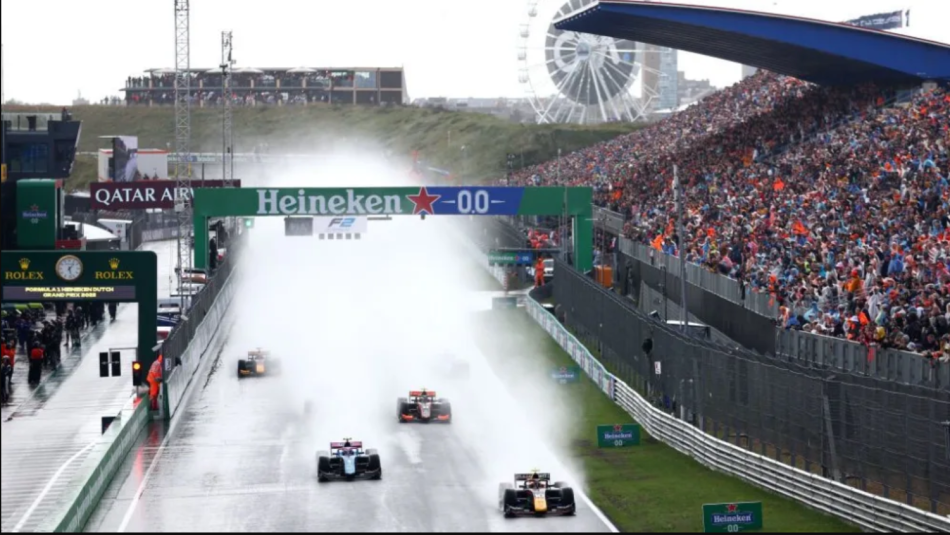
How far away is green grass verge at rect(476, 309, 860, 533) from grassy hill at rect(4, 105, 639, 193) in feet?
325

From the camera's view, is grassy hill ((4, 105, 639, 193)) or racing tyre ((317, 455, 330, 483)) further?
grassy hill ((4, 105, 639, 193))

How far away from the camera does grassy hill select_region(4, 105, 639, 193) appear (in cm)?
13712

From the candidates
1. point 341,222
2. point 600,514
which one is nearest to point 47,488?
point 600,514

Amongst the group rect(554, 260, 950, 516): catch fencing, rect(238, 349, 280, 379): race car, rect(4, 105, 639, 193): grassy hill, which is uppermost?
rect(4, 105, 639, 193): grassy hill

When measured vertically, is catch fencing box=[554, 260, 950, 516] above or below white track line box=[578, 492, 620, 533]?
above

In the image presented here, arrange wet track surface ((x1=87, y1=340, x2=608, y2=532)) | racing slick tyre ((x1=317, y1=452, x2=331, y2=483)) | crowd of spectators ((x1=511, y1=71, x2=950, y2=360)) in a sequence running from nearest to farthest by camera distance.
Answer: wet track surface ((x1=87, y1=340, x2=608, y2=532)) → racing slick tyre ((x1=317, y1=452, x2=331, y2=483)) → crowd of spectators ((x1=511, y1=71, x2=950, y2=360))

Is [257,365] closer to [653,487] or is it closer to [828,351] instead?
[653,487]

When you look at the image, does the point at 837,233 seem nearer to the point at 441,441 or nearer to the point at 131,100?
the point at 441,441

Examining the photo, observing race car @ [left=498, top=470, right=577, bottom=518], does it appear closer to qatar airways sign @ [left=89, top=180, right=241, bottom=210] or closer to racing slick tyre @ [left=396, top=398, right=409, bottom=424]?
racing slick tyre @ [left=396, top=398, right=409, bottom=424]

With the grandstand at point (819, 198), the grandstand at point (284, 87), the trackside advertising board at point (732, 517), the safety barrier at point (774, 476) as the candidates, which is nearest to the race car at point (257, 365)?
the safety barrier at point (774, 476)

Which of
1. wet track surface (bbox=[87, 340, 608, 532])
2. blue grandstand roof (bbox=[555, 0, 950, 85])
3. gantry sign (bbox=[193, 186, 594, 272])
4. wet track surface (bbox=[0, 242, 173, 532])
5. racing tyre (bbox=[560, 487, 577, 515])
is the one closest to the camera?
wet track surface (bbox=[87, 340, 608, 532])

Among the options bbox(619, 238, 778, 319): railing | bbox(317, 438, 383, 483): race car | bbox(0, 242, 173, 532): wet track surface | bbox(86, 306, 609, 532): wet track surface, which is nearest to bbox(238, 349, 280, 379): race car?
bbox(0, 242, 173, 532): wet track surface

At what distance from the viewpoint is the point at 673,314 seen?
46.0 m

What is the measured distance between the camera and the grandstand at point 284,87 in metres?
192
